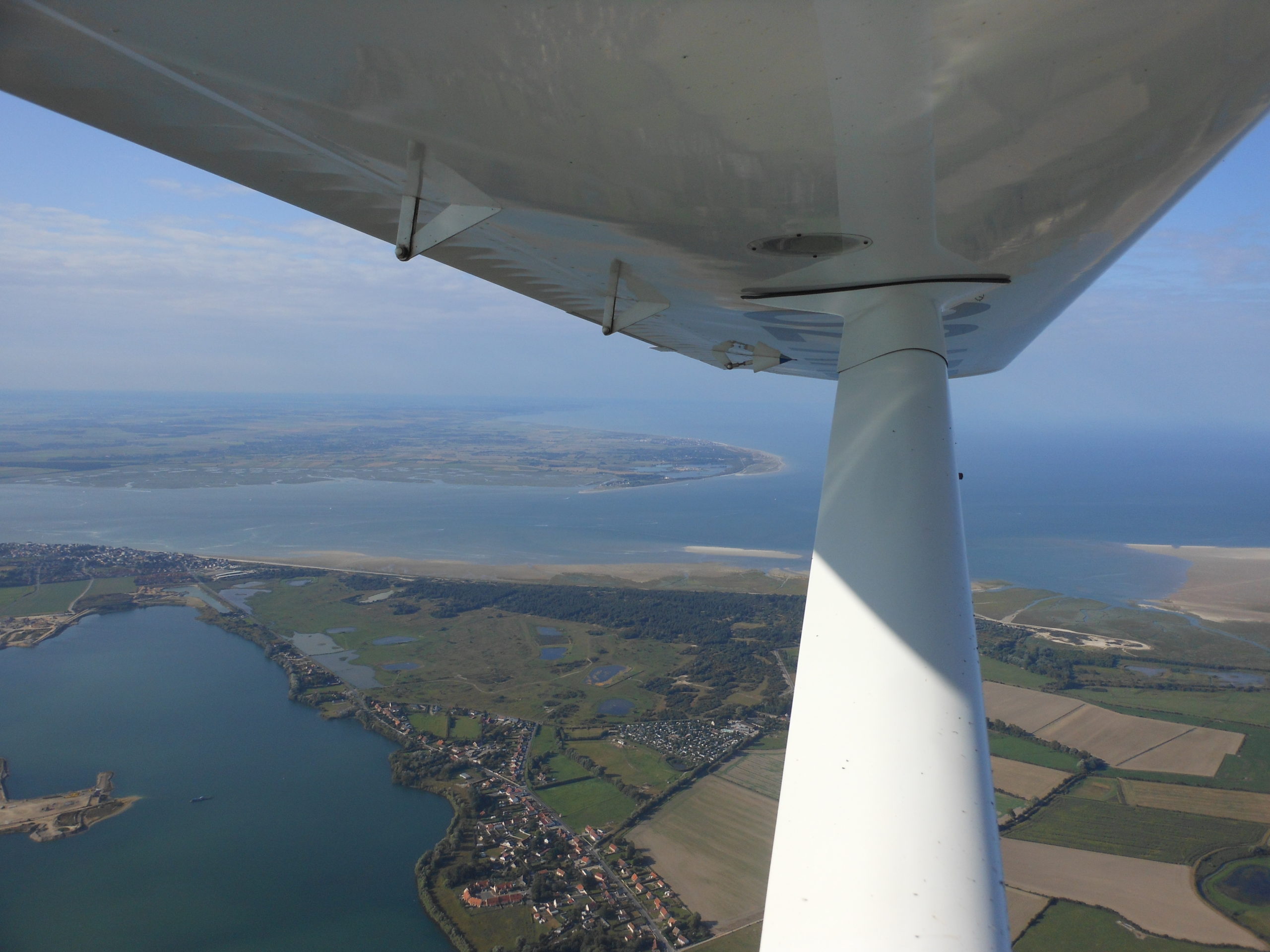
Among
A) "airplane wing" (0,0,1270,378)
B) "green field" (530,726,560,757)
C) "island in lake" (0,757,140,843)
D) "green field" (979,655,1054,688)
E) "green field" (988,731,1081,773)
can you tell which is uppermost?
"airplane wing" (0,0,1270,378)

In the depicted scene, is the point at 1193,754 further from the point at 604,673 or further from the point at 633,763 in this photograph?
the point at 604,673

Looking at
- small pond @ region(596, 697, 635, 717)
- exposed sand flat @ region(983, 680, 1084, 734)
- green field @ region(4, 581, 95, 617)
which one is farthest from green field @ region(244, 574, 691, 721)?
exposed sand flat @ region(983, 680, 1084, 734)

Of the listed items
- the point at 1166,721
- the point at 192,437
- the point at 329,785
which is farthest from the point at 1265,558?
the point at 192,437

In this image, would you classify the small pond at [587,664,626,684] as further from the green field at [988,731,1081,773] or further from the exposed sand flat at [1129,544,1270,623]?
the exposed sand flat at [1129,544,1270,623]

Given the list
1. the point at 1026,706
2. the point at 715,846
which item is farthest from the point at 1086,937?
the point at 1026,706

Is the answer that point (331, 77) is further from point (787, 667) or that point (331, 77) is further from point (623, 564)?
point (623, 564)
